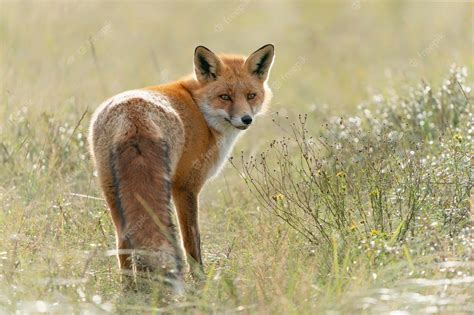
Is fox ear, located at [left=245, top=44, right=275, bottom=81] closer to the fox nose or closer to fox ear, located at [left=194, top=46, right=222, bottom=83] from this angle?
fox ear, located at [left=194, top=46, right=222, bottom=83]

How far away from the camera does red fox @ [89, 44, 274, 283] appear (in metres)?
4.77

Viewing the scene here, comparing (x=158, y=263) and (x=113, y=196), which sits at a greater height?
(x=113, y=196)

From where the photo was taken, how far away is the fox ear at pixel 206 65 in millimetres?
7008

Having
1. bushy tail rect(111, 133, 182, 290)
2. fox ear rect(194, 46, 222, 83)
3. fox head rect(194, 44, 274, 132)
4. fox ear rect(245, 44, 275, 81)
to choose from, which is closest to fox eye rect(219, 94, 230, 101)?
fox head rect(194, 44, 274, 132)

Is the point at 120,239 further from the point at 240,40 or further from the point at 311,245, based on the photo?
the point at 240,40

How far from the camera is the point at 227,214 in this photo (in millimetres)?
7387

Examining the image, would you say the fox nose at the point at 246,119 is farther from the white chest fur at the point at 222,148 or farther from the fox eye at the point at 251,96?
the fox eye at the point at 251,96

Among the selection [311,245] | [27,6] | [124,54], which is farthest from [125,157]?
[124,54]

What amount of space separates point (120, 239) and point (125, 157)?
57cm

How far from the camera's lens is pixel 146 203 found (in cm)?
480

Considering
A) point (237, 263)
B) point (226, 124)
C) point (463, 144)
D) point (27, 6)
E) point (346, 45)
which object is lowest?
point (237, 263)

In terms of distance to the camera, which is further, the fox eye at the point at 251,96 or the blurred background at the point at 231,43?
the blurred background at the point at 231,43

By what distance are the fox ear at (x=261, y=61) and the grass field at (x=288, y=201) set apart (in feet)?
2.08

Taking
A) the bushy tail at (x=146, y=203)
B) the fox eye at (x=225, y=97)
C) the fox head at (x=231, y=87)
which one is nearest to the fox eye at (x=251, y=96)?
the fox head at (x=231, y=87)
